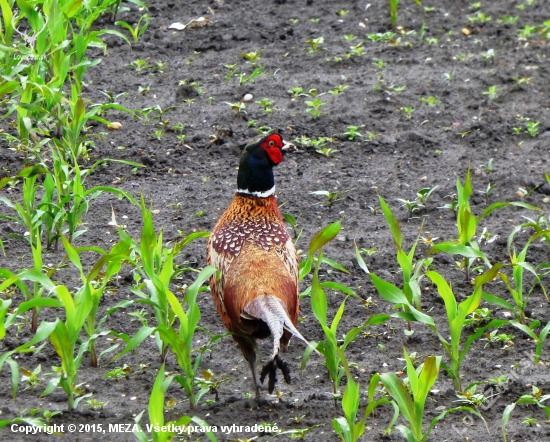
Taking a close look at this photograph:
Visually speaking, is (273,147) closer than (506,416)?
No

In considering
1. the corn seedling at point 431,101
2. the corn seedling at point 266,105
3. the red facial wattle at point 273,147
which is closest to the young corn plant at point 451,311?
the red facial wattle at point 273,147

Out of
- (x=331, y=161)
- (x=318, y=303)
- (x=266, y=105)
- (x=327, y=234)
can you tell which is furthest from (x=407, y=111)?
(x=318, y=303)

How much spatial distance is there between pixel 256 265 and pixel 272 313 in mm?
363

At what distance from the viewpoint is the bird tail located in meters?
3.59

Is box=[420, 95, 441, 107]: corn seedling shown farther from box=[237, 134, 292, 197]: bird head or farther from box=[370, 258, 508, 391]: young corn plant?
box=[370, 258, 508, 391]: young corn plant

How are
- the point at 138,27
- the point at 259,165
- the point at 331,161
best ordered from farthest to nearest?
the point at 138,27, the point at 331,161, the point at 259,165

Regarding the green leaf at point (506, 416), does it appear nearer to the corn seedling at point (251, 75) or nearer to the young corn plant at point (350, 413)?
the young corn plant at point (350, 413)

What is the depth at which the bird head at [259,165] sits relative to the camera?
451 cm

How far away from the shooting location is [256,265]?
3988 millimetres

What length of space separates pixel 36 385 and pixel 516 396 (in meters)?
2.01

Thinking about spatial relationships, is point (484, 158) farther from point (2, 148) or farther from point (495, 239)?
point (2, 148)

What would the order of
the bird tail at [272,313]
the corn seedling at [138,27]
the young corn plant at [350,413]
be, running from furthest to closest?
the corn seedling at [138,27], the bird tail at [272,313], the young corn plant at [350,413]

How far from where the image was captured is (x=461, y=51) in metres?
6.98

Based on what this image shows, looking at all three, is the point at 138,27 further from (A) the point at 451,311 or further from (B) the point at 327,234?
(A) the point at 451,311
